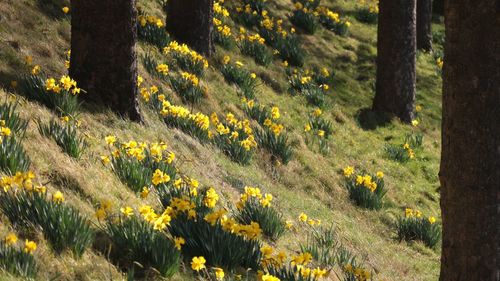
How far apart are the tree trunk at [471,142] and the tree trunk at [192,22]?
6379 millimetres

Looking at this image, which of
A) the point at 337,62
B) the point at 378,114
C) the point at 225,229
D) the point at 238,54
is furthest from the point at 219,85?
the point at 225,229

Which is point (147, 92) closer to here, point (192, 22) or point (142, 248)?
point (192, 22)

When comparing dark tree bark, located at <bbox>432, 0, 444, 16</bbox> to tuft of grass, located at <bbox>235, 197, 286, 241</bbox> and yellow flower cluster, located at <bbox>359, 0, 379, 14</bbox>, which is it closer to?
yellow flower cluster, located at <bbox>359, 0, 379, 14</bbox>

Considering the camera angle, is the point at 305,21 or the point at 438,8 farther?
the point at 438,8

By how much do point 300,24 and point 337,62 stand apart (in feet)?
3.97

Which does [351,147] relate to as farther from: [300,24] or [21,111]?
[21,111]

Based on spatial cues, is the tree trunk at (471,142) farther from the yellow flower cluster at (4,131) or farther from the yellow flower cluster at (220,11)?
the yellow flower cluster at (220,11)

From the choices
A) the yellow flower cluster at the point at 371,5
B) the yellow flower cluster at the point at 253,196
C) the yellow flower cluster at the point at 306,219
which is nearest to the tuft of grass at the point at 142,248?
the yellow flower cluster at the point at 253,196

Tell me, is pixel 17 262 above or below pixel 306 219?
above

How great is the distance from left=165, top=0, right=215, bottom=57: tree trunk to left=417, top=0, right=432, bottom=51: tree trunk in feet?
21.3

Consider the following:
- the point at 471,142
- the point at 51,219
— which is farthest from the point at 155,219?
the point at 471,142

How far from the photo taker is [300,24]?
49.2ft

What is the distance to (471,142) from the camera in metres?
4.98

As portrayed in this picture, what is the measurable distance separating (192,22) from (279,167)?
9.58 feet
